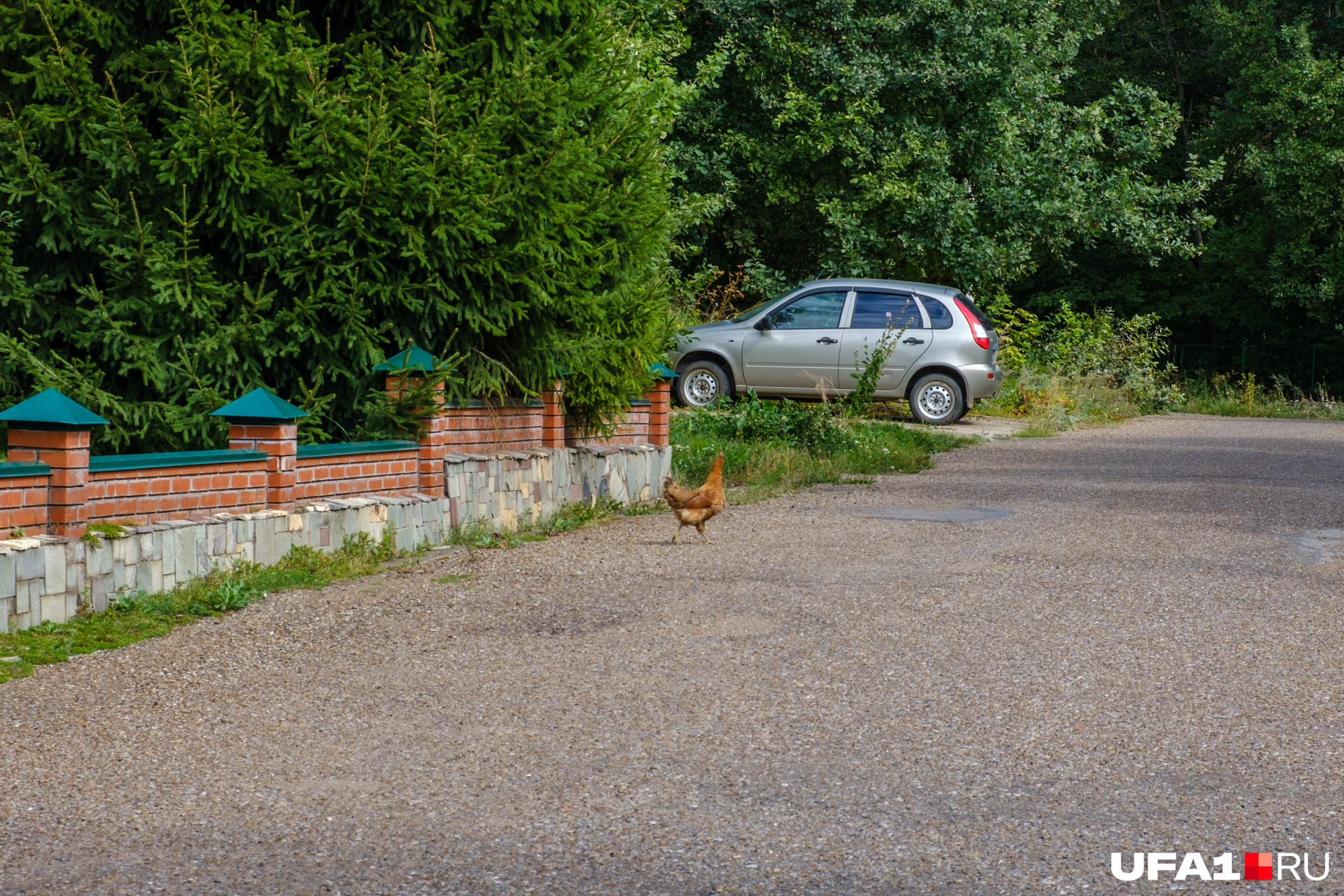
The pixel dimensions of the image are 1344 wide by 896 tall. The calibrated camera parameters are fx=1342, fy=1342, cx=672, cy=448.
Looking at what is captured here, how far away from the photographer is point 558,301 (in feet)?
31.1

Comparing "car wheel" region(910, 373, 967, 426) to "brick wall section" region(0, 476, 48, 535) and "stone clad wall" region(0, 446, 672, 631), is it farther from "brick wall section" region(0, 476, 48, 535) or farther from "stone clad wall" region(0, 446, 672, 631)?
"brick wall section" region(0, 476, 48, 535)

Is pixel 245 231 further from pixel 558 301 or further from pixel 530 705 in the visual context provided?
pixel 530 705

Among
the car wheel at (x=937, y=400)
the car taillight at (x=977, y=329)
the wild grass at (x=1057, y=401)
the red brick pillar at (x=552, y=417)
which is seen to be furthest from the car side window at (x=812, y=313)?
the red brick pillar at (x=552, y=417)

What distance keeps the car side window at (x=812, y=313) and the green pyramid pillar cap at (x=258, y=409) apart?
1120 cm

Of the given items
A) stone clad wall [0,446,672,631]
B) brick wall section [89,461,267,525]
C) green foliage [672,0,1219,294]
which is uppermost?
green foliage [672,0,1219,294]

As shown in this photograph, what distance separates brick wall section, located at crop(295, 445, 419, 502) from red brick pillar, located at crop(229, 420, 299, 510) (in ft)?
0.53

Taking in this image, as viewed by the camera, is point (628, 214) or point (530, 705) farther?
point (628, 214)

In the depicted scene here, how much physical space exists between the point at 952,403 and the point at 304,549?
39.7 feet

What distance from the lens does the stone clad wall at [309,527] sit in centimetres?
636

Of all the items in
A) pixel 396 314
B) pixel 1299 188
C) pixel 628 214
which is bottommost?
pixel 396 314

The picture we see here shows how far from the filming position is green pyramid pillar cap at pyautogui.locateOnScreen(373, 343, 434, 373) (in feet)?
29.0

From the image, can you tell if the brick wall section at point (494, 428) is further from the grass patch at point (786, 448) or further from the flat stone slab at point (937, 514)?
the flat stone slab at point (937, 514)

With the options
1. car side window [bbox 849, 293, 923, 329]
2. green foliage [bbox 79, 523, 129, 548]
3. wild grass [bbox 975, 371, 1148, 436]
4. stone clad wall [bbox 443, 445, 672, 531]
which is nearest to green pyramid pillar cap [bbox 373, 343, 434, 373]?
stone clad wall [bbox 443, 445, 672, 531]

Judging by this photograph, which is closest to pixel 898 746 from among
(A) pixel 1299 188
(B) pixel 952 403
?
(B) pixel 952 403
